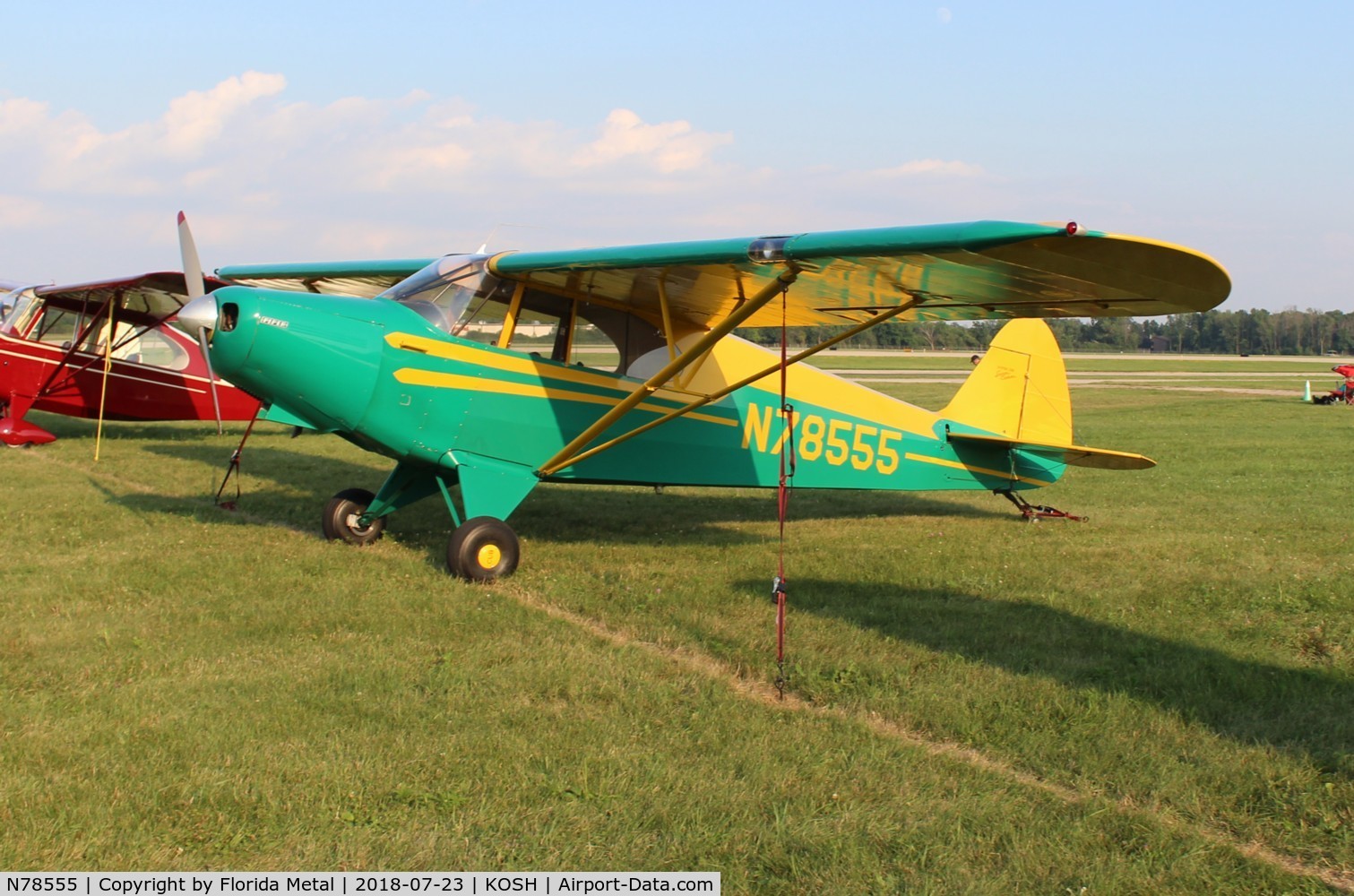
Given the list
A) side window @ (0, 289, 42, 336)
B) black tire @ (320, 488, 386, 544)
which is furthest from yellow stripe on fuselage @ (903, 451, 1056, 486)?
side window @ (0, 289, 42, 336)

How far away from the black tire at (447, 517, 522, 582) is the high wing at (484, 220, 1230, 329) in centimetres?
193

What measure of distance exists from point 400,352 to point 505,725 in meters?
A: 3.83

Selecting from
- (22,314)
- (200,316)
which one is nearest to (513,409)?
(200,316)

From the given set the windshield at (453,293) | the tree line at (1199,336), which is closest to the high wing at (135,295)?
the windshield at (453,293)

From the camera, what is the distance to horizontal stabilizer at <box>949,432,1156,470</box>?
10.2 m

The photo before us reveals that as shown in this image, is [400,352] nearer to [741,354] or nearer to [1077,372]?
[741,354]

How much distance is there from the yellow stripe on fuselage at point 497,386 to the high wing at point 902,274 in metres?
0.80

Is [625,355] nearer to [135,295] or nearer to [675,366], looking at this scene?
[675,366]

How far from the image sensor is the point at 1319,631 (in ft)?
20.4

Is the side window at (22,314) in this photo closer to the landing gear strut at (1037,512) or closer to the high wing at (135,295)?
the high wing at (135,295)

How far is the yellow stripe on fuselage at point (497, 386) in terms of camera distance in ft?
25.5

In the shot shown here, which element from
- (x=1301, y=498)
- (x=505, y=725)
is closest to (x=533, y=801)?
(x=505, y=725)

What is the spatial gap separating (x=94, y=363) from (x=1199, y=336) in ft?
425

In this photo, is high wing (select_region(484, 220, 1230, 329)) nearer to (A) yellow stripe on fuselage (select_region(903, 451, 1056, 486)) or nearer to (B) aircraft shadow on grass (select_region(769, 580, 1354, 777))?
(B) aircraft shadow on grass (select_region(769, 580, 1354, 777))
